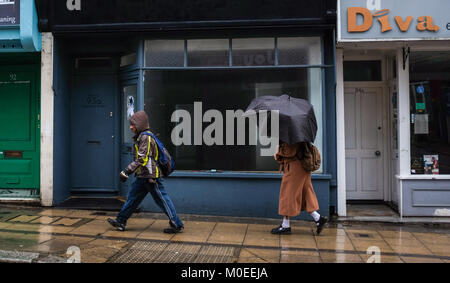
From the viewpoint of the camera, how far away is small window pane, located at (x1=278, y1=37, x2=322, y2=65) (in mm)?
7508

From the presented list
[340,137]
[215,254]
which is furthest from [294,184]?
[340,137]

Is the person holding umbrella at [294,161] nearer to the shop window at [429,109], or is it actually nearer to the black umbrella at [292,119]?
the black umbrella at [292,119]

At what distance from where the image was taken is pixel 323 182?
7.31m

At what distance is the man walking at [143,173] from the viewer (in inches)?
235

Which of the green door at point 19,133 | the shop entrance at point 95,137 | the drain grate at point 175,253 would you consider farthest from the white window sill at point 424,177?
the green door at point 19,133

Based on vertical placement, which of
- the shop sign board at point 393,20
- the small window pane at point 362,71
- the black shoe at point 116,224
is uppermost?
the shop sign board at point 393,20

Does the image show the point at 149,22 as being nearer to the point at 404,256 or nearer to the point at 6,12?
the point at 6,12

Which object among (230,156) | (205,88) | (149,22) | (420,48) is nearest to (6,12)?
(149,22)

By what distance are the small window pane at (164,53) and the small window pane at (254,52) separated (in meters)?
1.04

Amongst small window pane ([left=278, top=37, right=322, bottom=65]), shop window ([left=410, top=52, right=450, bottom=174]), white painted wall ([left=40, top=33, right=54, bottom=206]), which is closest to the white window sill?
shop window ([left=410, top=52, right=450, bottom=174])

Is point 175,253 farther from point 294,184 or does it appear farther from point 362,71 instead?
point 362,71

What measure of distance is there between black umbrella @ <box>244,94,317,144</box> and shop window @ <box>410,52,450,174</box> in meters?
2.79

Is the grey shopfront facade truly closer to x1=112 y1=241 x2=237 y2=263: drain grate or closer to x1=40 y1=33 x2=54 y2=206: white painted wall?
x1=40 y1=33 x2=54 y2=206: white painted wall

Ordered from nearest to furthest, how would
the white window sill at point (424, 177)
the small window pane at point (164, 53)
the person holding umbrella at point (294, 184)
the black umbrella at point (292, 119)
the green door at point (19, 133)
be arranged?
the black umbrella at point (292, 119) → the person holding umbrella at point (294, 184) → the white window sill at point (424, 177) → the small window pane at point (164, 53) → the green door at point (19, 133)
